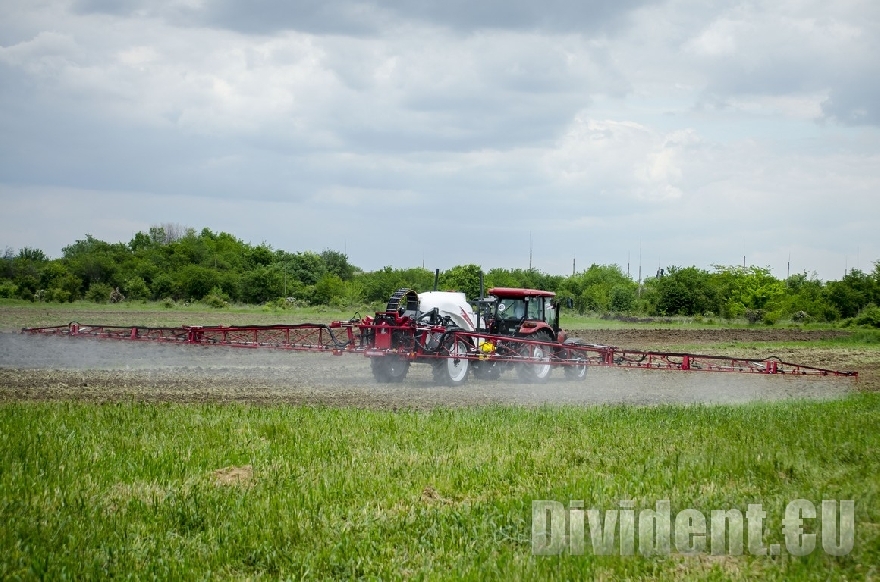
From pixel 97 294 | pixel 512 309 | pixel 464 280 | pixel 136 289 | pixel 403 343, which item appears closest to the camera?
pixel 403 343

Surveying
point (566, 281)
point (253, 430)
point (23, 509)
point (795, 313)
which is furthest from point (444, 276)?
point (23, 509)

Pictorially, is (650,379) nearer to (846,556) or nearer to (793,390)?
(793,390)

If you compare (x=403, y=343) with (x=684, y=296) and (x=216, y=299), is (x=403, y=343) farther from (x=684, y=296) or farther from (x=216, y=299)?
(x=684, y=296)

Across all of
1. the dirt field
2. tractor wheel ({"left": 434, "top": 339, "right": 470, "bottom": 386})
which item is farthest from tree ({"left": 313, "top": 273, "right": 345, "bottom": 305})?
tractor wheel ({"left": 434, "top": 339, "right": 470, "bottom": 386})

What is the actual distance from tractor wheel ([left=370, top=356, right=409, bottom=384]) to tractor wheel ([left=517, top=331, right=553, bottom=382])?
11.5 feet

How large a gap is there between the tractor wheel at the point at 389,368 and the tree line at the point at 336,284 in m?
39.7

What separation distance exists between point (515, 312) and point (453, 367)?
3346 millimetres

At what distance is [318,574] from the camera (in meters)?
7.41

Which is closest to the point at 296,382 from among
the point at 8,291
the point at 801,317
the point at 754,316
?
the point at 8,291

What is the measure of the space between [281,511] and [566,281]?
107 meters

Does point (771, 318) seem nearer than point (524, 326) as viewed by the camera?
No

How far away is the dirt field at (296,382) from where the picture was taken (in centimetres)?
1862

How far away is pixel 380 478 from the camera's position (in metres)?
10.1

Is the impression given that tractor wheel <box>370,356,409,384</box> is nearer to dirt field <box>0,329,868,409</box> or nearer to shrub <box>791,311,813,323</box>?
dirt field <box>0,329,868,409</box>
